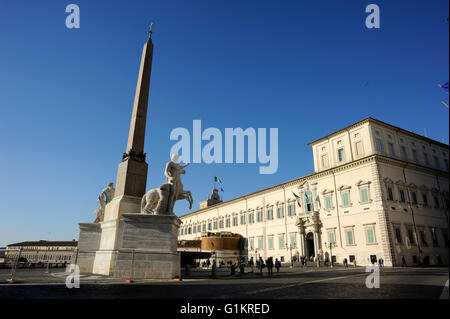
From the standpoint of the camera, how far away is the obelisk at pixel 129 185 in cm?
1205

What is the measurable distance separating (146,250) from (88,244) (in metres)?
5.07

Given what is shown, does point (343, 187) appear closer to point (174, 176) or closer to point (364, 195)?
point (364, 195)

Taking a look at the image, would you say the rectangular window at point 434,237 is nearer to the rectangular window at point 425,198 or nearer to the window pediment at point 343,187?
the rectangular window at point 425,198

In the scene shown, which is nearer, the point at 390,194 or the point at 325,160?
the point at 390,194

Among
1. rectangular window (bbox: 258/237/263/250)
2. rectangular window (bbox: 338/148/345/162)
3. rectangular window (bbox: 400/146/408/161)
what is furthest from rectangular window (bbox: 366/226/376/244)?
rectangular window (bbox: 258/237/263/250)

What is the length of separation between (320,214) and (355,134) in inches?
406

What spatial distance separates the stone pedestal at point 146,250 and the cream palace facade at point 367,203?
78.1ft

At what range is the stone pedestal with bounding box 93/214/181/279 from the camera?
1052 cm

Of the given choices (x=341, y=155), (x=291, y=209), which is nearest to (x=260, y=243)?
(x=291, y=209)

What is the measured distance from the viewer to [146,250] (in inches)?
425

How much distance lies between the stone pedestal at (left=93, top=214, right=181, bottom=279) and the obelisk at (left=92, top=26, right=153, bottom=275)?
1.56ft

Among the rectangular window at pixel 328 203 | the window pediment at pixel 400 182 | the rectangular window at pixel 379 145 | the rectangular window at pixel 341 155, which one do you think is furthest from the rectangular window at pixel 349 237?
the rectangular window at pixel 379 145
